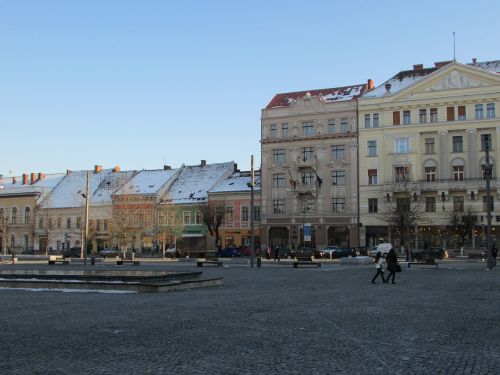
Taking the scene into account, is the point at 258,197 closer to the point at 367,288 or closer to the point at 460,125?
the point at 460,125

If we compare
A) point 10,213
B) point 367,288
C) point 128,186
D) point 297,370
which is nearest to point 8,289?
point 367,288

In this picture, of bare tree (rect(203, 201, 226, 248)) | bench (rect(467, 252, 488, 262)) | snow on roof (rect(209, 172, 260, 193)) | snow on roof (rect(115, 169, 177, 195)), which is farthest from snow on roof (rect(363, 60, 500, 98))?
snow on roof (rect(115, 169, 177, 195))

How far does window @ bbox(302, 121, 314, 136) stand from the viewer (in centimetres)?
6838

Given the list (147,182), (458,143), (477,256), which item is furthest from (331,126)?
(147,182)

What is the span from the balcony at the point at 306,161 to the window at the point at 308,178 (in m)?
1.01

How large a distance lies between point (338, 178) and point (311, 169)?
3.28m

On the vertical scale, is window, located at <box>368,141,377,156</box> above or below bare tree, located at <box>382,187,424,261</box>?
above

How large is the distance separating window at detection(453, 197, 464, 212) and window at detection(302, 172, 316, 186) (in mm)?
15384

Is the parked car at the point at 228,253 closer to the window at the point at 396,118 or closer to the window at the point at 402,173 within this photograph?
the window at the point at 402,173

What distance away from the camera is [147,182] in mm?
79125

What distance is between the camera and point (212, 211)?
67.9 meters

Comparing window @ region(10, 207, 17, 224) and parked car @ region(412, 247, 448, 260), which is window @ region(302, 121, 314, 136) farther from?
window @ region(10, 207, 17, 224)

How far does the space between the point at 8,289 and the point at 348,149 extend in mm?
50129

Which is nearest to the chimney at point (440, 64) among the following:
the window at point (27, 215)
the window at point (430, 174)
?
the window at point (430, 174)
